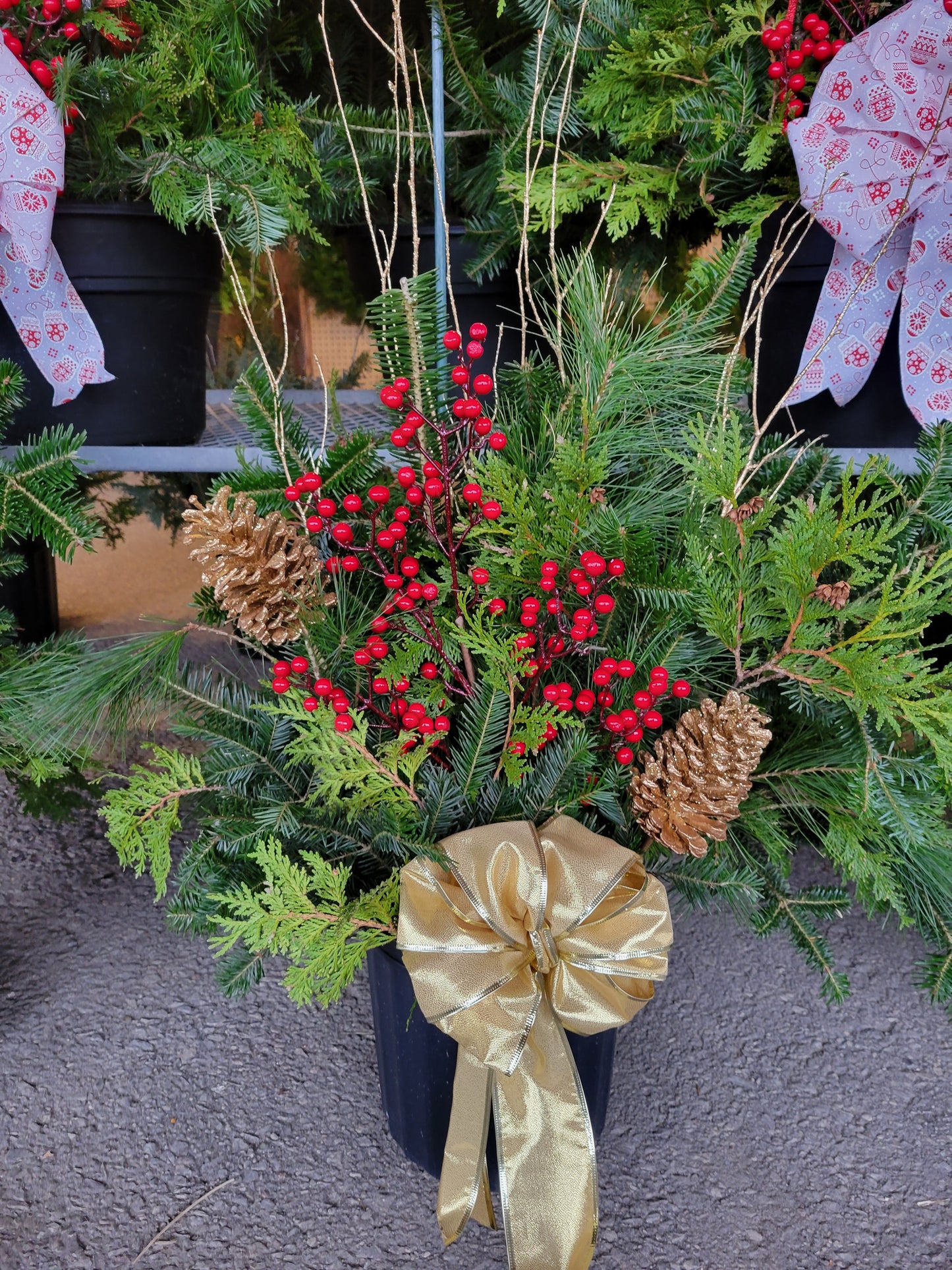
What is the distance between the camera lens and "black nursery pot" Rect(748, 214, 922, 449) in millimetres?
855

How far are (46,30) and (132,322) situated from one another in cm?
23

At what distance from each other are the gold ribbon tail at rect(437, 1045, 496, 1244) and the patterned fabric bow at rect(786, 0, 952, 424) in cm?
52

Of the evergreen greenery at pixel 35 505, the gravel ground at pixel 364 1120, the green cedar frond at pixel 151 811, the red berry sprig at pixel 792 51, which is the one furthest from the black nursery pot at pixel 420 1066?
the red berry sprig at pixel 792 51

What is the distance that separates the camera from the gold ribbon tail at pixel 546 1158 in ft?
1.92

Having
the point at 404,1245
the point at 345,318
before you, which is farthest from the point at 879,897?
the point at 345,318

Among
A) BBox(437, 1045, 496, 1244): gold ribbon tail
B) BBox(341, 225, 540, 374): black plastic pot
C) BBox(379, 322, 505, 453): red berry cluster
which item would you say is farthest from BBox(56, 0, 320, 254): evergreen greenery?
BBox(437, 1045, 496, 1244): gold ribbon tail

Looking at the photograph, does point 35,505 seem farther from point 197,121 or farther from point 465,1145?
point 465,1145

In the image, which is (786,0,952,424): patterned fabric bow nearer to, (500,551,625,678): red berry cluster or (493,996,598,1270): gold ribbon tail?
(500,551,625,678): red berry cluster

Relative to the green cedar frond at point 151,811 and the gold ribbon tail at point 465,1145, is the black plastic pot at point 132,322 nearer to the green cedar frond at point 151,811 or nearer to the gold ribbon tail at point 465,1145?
the green cedar frond at point 151,811

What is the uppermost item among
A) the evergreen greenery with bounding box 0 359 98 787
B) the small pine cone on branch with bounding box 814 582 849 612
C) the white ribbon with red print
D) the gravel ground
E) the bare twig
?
the white ribbon with red print

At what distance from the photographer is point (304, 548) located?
0.57 meters

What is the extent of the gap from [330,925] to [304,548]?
0.23 metres

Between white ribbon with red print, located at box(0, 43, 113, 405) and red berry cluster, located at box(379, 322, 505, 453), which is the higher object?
white ribbon with red print, located at box(0, 43, 113, 405)

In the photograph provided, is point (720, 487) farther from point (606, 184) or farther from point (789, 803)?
point (606, 184)
